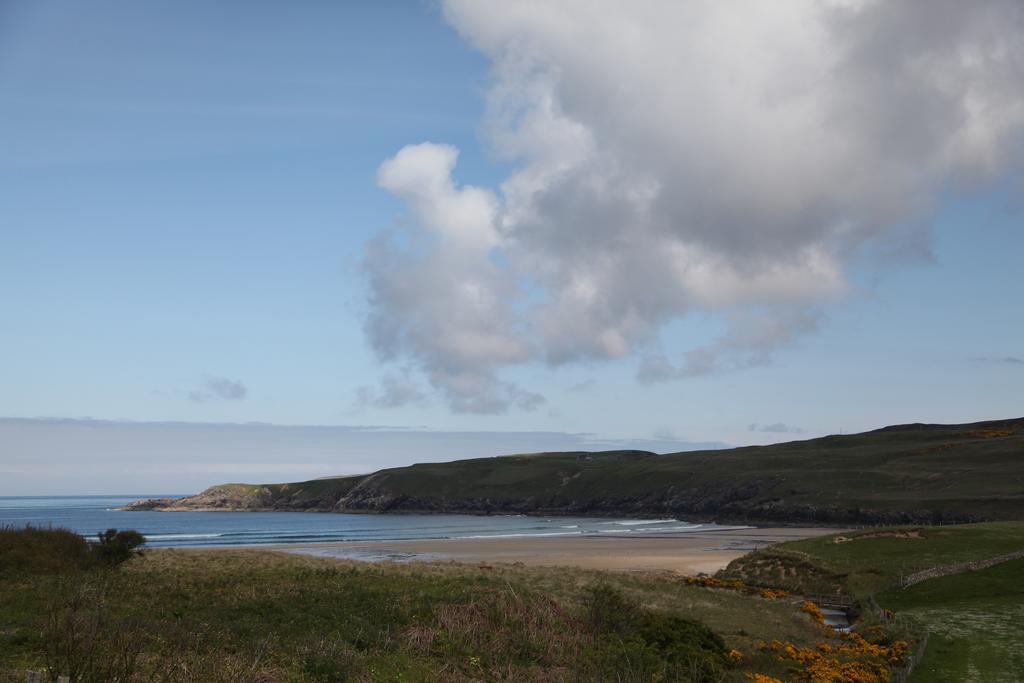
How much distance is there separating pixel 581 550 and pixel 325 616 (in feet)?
198

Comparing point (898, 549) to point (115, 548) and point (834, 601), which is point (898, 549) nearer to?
point (834, 601)

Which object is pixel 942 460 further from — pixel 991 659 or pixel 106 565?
pixel 106 565

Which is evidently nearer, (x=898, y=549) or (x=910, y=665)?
(x=910, y=665)

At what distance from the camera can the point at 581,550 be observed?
8006 centimetres

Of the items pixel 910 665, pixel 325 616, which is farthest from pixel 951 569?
pixel 325 616

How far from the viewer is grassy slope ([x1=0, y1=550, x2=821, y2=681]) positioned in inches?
653

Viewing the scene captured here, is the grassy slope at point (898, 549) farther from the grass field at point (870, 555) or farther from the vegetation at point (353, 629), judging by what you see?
the vegetation at point (353, 629)

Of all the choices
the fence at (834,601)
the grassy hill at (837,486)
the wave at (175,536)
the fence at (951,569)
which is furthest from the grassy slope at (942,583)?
the wave at (175,536)

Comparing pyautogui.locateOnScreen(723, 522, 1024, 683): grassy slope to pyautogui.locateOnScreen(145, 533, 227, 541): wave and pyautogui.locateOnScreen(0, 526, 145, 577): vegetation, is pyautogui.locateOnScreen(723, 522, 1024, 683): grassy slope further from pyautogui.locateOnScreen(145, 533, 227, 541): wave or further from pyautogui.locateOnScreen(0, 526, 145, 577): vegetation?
pyautogui.locateOnScreen(145, 533, 227, 541): wave

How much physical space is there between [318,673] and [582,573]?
30.1 m

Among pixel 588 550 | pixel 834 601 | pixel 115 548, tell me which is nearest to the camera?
pixel 115 548

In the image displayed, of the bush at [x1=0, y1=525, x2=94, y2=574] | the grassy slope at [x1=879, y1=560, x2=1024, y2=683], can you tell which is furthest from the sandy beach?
the bush at [x1=0, y1=525, x2=94, y2=574]

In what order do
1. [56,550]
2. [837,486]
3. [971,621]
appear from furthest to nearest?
1. [837,486]
2. [56,550]
3. [971,621]

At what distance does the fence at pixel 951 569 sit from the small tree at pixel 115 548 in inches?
1661
